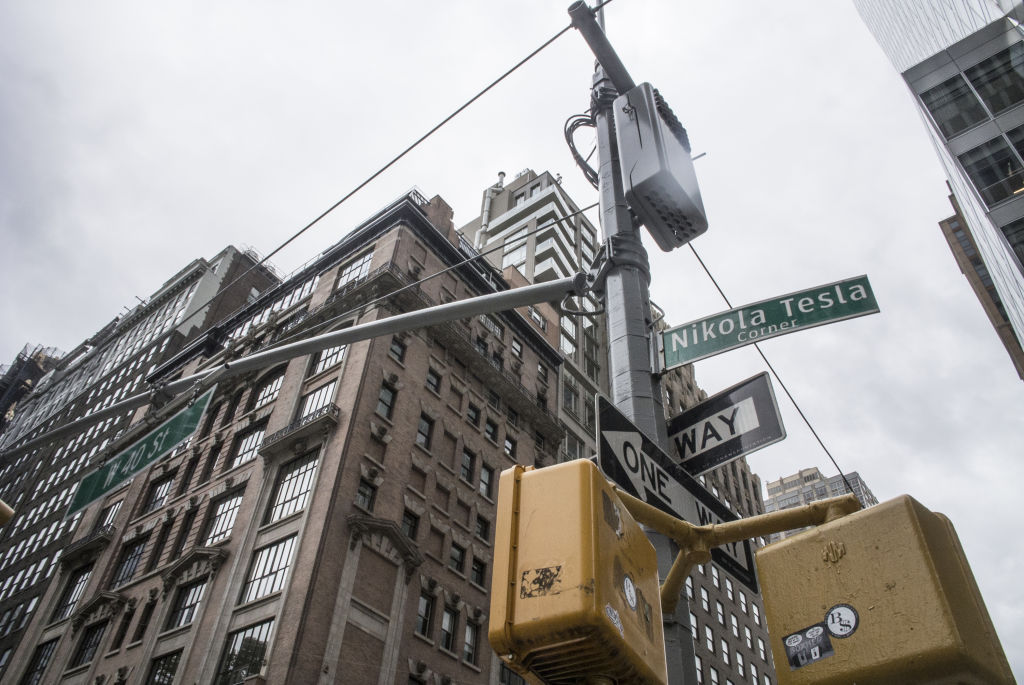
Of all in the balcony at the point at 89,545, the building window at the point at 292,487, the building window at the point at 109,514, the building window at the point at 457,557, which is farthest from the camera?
the building window at the point at 109,514

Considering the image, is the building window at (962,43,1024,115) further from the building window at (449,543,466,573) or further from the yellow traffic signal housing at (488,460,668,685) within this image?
the yellow traffic signal housing at (488,460,668,685)

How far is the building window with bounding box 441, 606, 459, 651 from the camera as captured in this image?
31.5 metres

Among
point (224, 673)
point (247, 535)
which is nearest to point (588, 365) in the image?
point (247, 535)

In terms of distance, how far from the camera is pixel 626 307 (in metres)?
5.89

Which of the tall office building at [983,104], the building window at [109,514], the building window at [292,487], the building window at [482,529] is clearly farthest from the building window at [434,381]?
the tall office building at [983,104]

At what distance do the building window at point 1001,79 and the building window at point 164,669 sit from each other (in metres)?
45.2

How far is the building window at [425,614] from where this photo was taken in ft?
100

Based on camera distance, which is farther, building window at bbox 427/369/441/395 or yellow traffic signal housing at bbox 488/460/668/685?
building window at bbox 427/369/441/395

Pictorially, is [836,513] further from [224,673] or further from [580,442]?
[580,442]

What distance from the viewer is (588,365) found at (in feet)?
208

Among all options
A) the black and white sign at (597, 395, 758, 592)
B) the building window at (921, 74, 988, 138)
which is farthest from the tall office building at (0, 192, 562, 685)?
the building window at (921, 74, 988, 138)

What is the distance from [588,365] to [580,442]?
527 inches

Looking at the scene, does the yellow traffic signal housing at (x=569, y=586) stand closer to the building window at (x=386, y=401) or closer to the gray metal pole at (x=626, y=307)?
the gray metal pole at (x=626, y=307)

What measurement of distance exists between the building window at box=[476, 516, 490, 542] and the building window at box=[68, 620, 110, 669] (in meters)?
19.3
